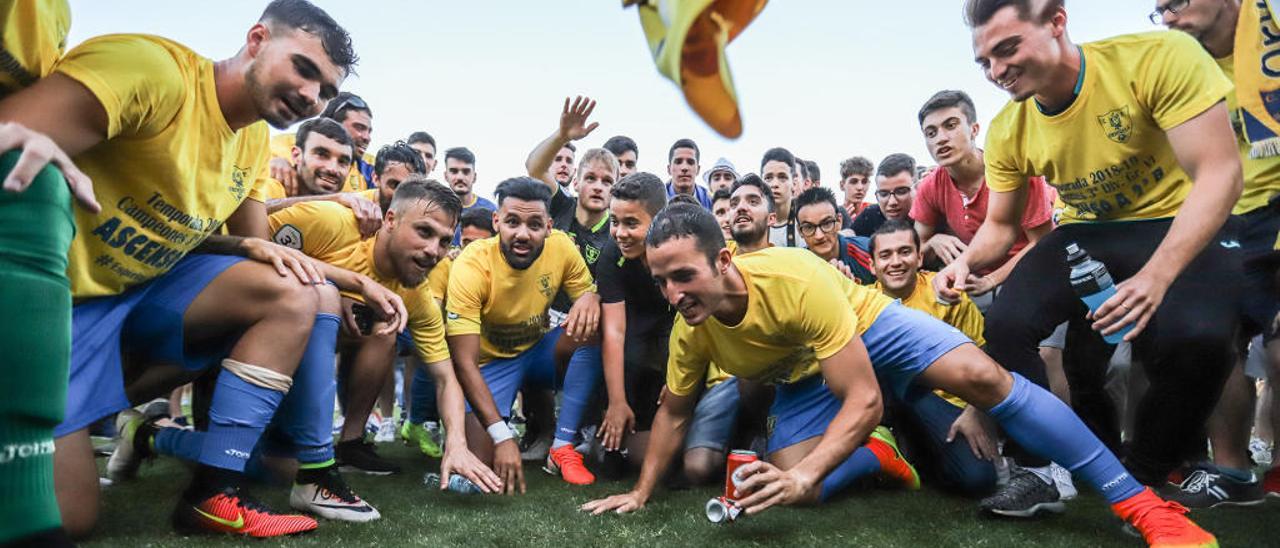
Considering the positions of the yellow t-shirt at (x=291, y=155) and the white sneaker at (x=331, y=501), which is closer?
the white sneaker at (x=331, y=501)

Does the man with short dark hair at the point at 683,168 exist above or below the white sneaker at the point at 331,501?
above

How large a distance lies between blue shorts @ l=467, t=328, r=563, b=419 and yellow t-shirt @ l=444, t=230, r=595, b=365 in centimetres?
5

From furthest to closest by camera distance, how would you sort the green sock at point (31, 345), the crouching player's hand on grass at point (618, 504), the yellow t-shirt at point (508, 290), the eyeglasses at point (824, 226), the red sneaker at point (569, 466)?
1. the eyeglasses at point (824, 226)
2. the yellow t-shirt at point (508, 290)
3. the red sneaker at point (569, 466)
4. the crouching player's hand on grass at point (618, 504)
5. the green sock at point (31, 345)

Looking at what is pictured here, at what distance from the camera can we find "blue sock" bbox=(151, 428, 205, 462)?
2.25 meters

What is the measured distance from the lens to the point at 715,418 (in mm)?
3426

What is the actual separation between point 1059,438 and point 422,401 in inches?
129

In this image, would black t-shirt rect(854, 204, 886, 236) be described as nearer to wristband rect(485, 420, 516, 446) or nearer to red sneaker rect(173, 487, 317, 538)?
wristband rect(485, 420, 516, 446)

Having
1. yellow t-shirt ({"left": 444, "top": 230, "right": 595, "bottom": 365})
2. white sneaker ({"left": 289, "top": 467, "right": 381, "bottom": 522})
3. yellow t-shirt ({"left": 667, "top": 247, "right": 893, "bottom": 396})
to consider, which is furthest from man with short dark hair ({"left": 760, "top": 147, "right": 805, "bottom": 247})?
white sneaker ({"left": 289, "top": 467, "right": 381, "bottom": 522})

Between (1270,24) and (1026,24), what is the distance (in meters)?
0.65

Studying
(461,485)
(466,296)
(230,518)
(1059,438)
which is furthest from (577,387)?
(1059,438)

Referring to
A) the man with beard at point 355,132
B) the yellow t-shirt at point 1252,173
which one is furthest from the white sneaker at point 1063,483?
the man with beard at point 355,132

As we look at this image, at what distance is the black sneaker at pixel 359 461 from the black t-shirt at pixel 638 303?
1.24 m

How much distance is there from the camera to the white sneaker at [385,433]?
496 centimetres

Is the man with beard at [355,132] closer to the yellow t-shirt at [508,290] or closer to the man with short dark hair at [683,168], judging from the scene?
the yellow t-shirt at [508,290]
